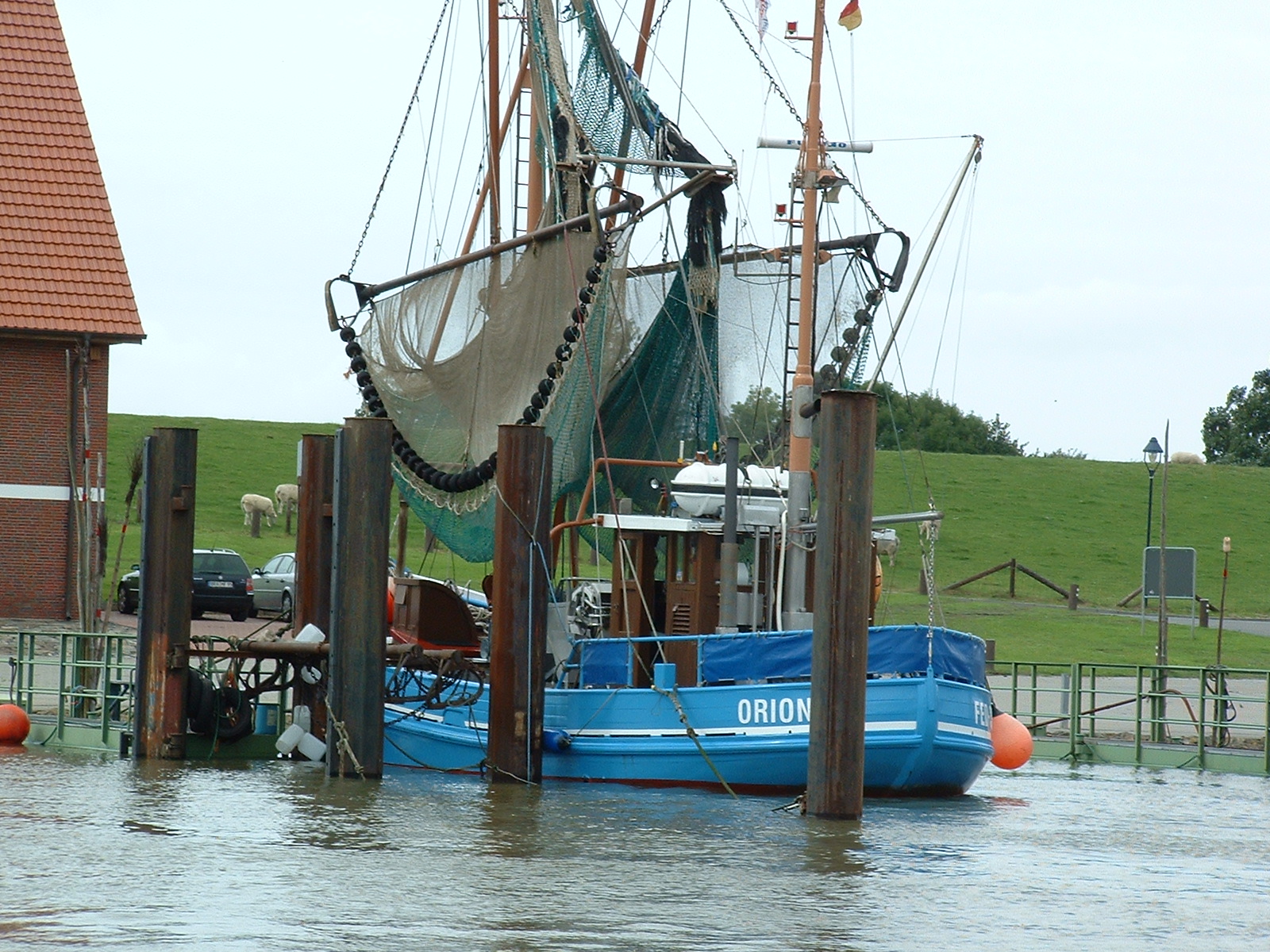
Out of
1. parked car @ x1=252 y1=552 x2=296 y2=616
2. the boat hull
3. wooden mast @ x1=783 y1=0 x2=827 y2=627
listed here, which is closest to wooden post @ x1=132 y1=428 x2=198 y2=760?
the boat hull

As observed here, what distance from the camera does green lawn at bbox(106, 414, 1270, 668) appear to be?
42.7 m

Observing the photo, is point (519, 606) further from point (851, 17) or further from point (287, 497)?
point (287, 497)

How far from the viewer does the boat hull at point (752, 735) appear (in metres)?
18.5

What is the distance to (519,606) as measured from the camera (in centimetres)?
1855

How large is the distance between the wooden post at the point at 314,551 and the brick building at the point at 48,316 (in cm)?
1192

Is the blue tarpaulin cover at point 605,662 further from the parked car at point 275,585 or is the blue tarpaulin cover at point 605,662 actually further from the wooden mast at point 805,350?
the parked car at point 275,585

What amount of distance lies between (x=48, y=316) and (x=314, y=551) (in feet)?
54.8

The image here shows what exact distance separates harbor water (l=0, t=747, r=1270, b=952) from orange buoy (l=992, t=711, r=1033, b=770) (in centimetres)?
87

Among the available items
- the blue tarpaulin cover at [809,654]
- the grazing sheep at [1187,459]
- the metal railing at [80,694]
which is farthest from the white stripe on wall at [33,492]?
the grazing sheep at [1187,459]

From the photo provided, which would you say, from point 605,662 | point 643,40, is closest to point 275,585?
point 643,40

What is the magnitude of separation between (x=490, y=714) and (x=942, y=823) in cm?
463

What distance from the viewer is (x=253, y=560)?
4891cm

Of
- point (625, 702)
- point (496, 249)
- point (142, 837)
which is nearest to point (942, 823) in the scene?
point (625, 702)

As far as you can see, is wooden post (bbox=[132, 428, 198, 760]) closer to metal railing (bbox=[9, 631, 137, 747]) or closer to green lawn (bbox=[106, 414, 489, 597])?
metal railing (bbox=[9, 631, 137, 747])
